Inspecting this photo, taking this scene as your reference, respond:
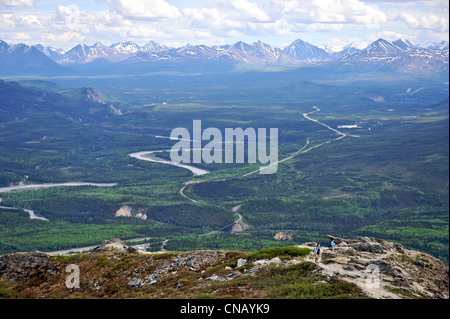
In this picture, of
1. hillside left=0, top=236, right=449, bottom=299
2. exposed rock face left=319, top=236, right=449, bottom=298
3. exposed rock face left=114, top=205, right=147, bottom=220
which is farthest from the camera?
exposed rock face left=114, top=205, right=147, bottom=220

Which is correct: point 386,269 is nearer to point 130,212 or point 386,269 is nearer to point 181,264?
point 181,264

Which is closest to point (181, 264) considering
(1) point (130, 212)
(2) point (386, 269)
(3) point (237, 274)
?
(3) point (237, 274)

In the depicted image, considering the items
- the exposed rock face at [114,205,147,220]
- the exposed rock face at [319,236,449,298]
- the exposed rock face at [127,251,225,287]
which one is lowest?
the exposed rock face at [114,205,147,220]

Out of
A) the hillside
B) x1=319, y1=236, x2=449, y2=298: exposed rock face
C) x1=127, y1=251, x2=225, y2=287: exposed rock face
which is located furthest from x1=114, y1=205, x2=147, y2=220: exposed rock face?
x1=319, y1=236, x2=449, y2=298: exposed rock face

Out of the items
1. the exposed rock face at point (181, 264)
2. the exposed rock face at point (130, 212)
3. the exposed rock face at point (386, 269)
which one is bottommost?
the exposed rock face at point (130, 212)

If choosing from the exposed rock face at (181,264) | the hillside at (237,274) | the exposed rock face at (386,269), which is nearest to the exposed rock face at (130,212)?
the hillside at (237,274)

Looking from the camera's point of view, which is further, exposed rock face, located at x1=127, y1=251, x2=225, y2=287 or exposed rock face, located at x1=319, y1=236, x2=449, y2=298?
exposed rock face, located at x1=127, y1=251, x2=225, y2=287

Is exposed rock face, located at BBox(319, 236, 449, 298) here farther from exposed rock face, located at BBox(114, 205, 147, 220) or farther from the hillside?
exposed rock face, located at BBox(114, 205, 147, 220)

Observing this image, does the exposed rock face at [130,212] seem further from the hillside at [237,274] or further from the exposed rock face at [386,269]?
the exposed rock face at [386,269]

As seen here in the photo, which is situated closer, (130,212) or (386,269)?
(386,269)
